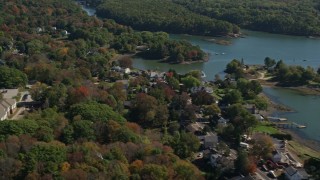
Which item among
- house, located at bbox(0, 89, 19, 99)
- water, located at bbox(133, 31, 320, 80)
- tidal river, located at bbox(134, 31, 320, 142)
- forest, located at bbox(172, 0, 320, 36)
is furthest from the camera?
forest, located at bbox(172, 0, 320, 36)

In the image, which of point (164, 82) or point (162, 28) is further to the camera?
point (162, 28)

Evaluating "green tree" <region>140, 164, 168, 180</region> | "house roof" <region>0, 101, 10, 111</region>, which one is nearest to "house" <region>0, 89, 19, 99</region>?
"house roof" <region>0, 101, 10, 111</region>

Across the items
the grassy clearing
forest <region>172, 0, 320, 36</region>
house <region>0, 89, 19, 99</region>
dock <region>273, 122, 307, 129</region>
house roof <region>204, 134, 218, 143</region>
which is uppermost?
forest <region>172, 0, 320, 36</region>

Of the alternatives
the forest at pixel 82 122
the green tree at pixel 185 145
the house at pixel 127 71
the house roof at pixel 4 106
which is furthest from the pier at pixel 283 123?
the house roof at pixel 4 106

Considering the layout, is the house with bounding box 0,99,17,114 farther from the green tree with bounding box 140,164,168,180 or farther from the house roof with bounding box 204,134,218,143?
the green tree with bounding box 140,164,168,180

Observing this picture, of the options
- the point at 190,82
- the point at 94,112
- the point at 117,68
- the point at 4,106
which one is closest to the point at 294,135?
the point at 190,82

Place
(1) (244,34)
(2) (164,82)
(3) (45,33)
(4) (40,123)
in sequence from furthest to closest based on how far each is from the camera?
(1) (244,34)
(3) (45,33)
(2) (164,82)
(4) (40,123)

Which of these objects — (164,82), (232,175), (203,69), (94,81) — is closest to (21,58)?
(94,81)

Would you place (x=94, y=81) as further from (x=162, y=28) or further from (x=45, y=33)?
(x=162, y=28)

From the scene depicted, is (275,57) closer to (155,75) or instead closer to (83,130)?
(155,75)
